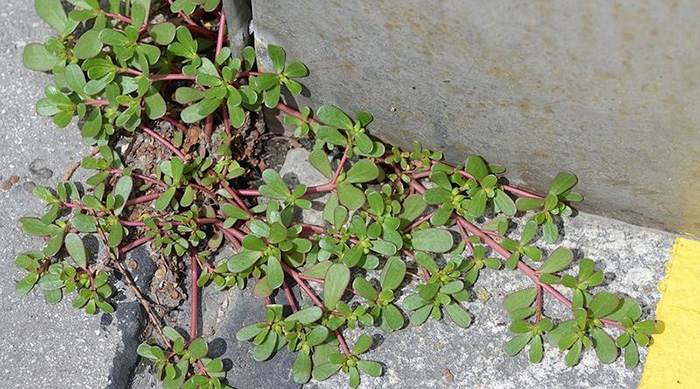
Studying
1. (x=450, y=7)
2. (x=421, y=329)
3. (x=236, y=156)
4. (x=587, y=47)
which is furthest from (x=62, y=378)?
(x=587, y=47)

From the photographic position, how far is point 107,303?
7.48 feet

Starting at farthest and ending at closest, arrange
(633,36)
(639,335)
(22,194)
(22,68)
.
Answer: (22,68) → (22,194) → (639,335) → (633,36)

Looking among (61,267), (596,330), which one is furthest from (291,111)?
(596,330)

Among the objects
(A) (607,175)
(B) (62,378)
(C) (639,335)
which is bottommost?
(B) (62,378)

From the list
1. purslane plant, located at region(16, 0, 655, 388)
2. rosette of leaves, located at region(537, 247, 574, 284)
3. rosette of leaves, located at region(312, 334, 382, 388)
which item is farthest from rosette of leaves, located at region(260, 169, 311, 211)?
rosette of leaves, located at region(537, 247, 574, 284)

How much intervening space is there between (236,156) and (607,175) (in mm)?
1025

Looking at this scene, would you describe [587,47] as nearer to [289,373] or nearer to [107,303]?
[289,373]

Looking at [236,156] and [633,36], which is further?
[236,156]

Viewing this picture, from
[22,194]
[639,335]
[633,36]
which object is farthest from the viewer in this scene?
[22,194]

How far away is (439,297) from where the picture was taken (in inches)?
88.5

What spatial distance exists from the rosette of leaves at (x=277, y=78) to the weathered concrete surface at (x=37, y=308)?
0.59 metres

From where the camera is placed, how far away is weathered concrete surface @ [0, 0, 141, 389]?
225 centimetres

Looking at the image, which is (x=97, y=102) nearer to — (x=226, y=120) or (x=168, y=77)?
(x=168, y=77)

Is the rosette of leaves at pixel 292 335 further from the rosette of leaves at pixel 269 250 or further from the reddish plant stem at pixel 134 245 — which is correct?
the reddish plant stem at pixel 134 245
